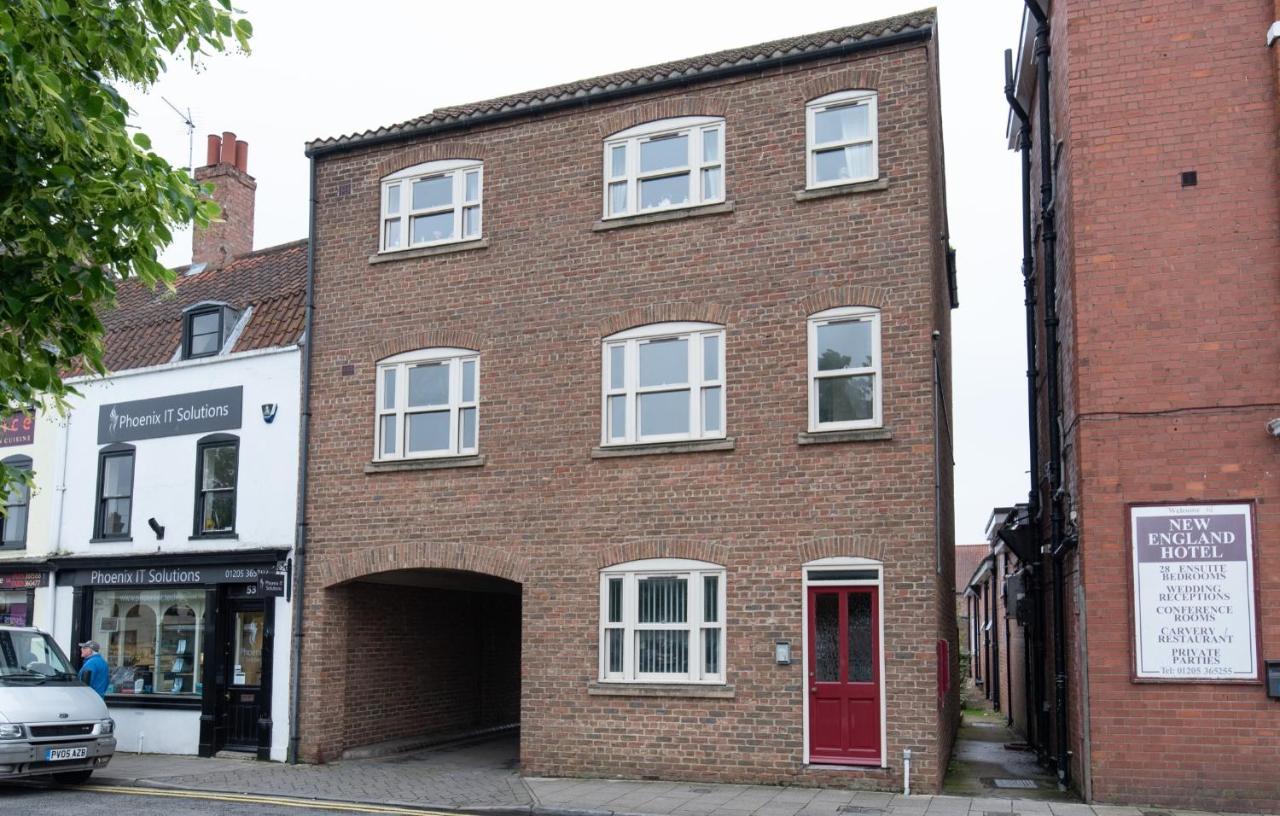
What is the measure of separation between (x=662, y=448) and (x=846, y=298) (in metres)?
2.99

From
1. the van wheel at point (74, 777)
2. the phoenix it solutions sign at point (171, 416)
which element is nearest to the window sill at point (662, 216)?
the phoenix it solutions sign at point (171, 416)

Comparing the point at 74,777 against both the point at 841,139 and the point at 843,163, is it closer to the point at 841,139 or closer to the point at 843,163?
the point at 843,163

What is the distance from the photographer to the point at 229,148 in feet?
81.9

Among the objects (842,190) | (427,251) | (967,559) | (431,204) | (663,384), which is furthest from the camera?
(967,559)

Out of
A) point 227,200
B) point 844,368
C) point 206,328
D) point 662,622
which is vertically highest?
point 227,200

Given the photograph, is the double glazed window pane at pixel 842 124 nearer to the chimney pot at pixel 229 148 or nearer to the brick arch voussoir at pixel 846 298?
the brick arch voussoir at pixel 846 298

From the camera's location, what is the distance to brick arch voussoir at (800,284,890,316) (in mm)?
14422

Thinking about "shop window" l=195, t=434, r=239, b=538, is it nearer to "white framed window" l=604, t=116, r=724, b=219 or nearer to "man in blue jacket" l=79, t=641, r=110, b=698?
"man in blue jacket" l=79, t=641, r=110, b=698

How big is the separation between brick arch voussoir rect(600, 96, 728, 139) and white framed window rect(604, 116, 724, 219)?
71 millimetres

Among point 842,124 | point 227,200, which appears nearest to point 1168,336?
point 842,124

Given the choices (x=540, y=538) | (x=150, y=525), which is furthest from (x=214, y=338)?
(x=540, y=538)

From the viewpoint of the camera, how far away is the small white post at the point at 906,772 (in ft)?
43.7

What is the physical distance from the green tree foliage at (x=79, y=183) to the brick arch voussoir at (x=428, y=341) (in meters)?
8.58

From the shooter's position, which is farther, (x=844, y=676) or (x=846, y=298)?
(x=846, y=298)
